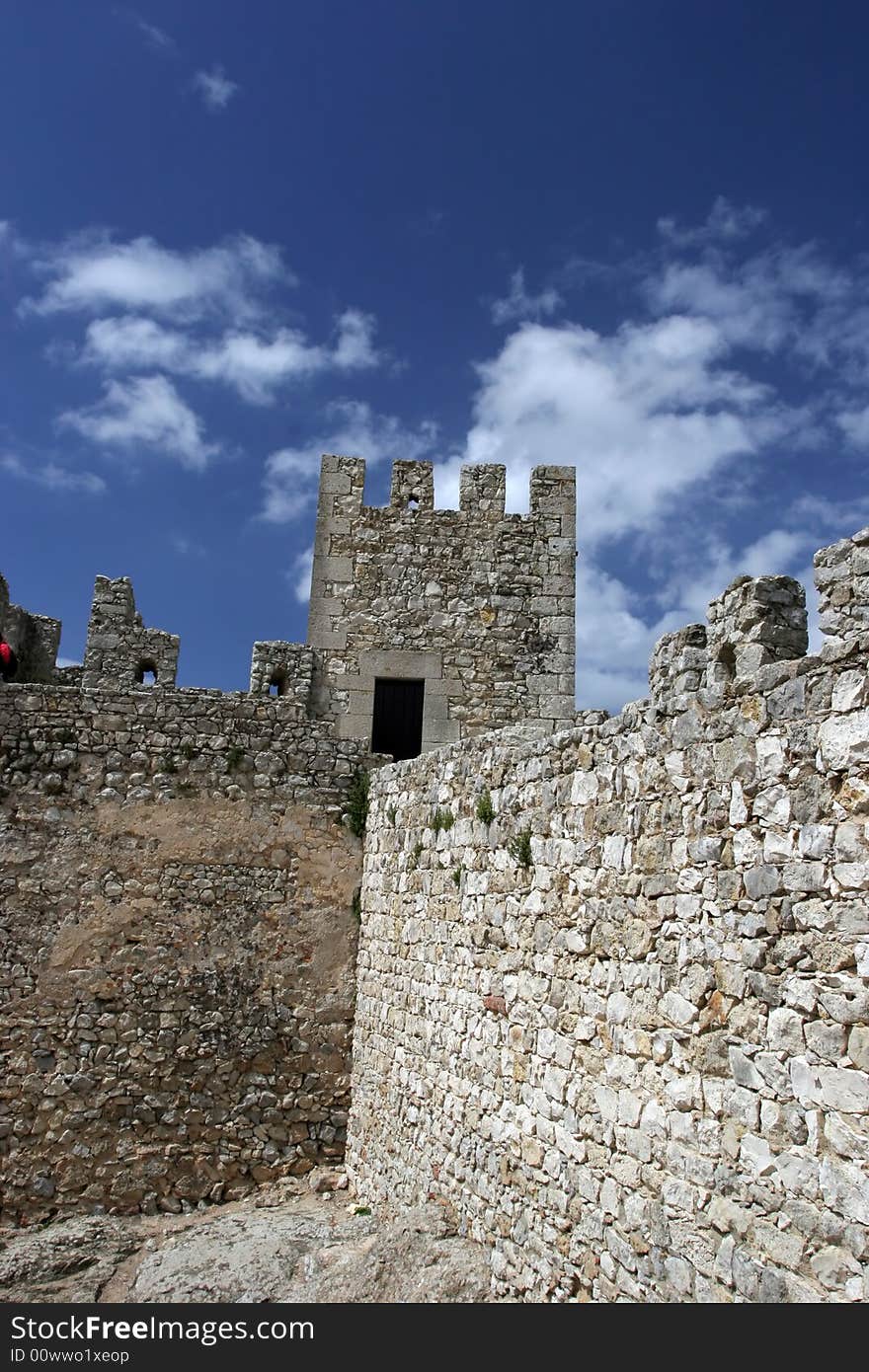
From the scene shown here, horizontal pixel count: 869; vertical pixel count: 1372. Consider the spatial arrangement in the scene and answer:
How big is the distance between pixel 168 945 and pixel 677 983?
5.94m

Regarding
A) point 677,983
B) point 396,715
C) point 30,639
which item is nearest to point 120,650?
point 30,639

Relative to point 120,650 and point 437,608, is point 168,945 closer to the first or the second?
point 120,650

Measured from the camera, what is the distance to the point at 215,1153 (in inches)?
347

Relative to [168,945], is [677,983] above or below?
above

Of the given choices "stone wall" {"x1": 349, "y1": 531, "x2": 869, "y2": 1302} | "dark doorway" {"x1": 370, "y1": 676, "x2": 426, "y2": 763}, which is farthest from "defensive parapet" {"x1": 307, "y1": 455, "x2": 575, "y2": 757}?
"stone wall" {"x1": 349, "y1": 531, "x2": 869, "y2": 1302}

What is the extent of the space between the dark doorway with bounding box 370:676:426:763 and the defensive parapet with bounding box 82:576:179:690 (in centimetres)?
241

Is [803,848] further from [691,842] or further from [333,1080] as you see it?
[333,1080]

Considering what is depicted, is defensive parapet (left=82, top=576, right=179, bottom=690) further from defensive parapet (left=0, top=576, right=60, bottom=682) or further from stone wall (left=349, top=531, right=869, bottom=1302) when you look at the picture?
stone wall (left=349, top=531, right=869, bottom=1302)

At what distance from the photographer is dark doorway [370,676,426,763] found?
11.5 meters

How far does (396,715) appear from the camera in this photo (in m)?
11.6

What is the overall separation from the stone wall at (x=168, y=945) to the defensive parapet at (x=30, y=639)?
7.48 feet

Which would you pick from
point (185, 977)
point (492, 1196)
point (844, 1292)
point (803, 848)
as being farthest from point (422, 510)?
point (844, 1292)

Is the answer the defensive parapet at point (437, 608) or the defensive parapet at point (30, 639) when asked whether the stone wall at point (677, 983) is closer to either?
the defensive parapet at point (437, 608)
